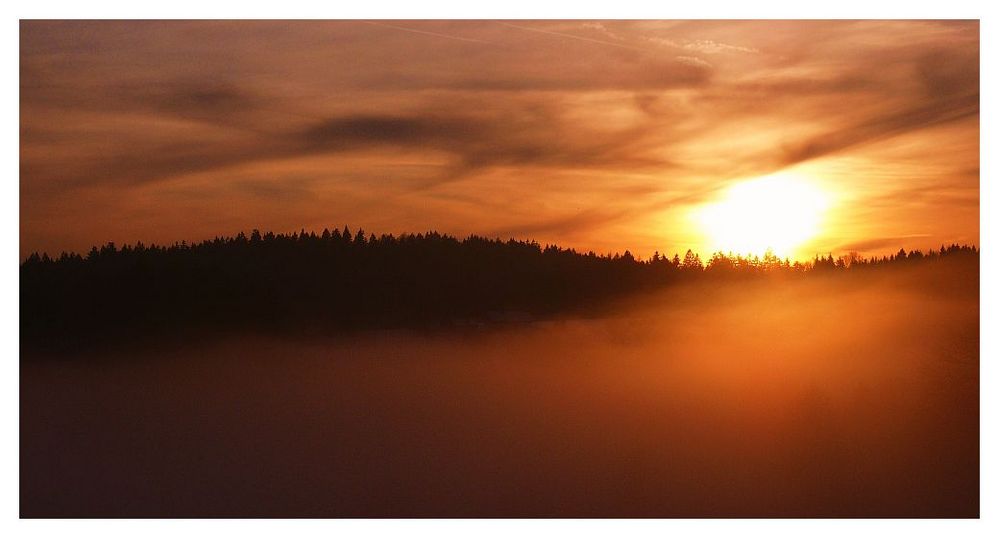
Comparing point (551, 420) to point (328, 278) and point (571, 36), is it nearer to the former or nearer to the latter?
point (328, 278)

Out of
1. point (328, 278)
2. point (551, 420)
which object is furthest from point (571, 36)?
point (551, 420)

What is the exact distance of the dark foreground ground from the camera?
684cm

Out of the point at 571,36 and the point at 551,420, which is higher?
the point at 571,36

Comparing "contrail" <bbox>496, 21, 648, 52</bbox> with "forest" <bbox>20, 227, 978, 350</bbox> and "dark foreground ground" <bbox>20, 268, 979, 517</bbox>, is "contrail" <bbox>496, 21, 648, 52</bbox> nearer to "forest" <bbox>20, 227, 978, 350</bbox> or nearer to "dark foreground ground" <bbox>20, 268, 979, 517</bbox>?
"forest" <bbox>20, 227, 978, 350</bbox>

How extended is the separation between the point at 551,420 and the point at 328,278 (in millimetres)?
2595

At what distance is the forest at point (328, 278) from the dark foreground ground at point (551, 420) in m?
0.23

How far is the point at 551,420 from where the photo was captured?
7.11 meters

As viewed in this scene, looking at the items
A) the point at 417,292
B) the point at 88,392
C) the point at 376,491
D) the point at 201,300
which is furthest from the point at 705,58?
the point at 88,392

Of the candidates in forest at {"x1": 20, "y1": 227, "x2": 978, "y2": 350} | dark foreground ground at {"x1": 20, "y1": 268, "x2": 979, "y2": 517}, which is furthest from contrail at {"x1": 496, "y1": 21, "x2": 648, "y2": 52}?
dark foreground ground at {"x1": 20, "y1": 268, "x2": 979, "y2": 517}

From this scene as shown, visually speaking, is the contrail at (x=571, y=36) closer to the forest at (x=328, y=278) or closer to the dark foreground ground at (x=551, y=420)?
the forest at (x=328, y=278)

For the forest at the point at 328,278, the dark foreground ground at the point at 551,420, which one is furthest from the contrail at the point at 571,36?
the dark foreground ground at the point at 551,420

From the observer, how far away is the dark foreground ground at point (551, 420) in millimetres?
6840

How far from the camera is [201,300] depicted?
803 cm
